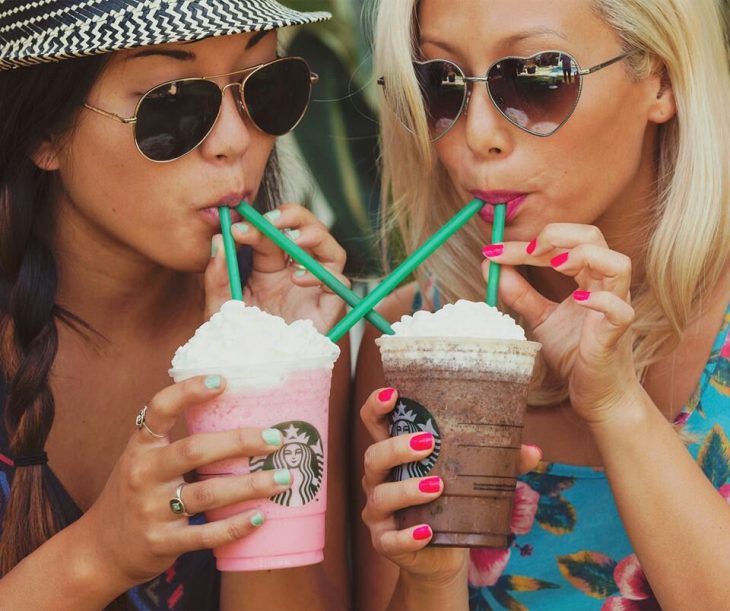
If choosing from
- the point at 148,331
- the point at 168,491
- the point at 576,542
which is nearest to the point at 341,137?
the point at 148,331

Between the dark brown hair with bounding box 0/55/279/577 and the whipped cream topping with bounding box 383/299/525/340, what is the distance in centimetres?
85

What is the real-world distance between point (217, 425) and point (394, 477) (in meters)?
0.32

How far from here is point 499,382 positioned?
6.25 feet

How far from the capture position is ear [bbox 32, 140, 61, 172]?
244 centimetres

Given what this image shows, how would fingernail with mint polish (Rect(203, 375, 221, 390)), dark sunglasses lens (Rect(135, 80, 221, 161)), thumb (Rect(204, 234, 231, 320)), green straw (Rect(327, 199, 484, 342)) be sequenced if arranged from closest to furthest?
fingernail with mint polish (Rect(203, 375, 221, 390)), green straw (Rect(327, 199, 484, 342)), dark sunglasses lens (Rect(135, 80, 221, 161)), thumb (Rect(204, 234, 231, 320))

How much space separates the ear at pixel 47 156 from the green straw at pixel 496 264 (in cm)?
93

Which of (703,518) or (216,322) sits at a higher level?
(216,322)

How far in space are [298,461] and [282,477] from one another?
57 millimetres

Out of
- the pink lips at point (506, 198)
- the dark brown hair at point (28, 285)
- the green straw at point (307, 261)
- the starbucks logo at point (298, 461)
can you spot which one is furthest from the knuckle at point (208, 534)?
the pink lips at point (506, 198)

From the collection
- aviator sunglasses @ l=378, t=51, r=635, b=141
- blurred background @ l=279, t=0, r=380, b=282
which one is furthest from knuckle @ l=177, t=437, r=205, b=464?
blurred background @ l=279, t=0, r=380, b=282

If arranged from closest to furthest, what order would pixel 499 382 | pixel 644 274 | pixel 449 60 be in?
pixel 499 382
pixel 449 60
pixel 644 274

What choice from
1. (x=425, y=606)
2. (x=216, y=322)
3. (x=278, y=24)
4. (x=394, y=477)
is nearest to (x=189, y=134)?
(x=278, y=24)

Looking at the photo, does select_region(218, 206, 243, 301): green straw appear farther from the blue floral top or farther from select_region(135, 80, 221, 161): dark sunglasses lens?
the blue floral top

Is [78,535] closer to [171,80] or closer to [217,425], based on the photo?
[217,425]
